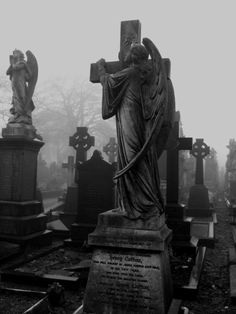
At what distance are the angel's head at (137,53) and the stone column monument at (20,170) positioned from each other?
521 centimetres

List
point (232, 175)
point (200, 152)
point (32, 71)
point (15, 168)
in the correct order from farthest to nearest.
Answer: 1. point (232, 175)
2. point (200, 152)
3. point (32, 71)
4. point (15, 168)

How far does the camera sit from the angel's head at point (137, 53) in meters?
4.05

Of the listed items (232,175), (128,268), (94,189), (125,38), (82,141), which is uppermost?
(125,38)

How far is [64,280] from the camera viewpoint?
18.7 ft

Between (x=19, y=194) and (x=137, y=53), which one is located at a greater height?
(x=137, y=53)

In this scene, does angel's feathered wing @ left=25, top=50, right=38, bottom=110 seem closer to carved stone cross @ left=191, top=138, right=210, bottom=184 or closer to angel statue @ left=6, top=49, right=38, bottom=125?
angel statue @ left=6, top=49, right=38, bottom=125

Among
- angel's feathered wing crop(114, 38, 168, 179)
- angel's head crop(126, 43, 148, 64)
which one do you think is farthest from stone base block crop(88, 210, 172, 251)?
angel's head crop(126, 43, 148, 64)

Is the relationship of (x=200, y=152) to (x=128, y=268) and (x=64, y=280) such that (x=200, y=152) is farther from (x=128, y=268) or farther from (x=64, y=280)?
(x=128, y=268)

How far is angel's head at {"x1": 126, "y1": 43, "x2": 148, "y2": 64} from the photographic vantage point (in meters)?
4.05

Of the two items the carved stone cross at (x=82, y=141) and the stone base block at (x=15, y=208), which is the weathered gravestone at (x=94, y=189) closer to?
the stone base block at (x=15, y=208)

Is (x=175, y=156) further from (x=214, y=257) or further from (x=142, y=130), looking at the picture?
(x=142, y=130)

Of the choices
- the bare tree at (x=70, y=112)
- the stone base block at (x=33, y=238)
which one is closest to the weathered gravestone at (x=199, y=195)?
the stone base block at (x=33, y=238)

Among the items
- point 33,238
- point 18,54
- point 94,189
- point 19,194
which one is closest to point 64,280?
point 33,238

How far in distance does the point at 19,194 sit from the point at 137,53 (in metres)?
5.70
